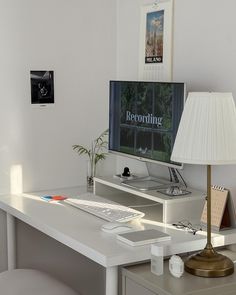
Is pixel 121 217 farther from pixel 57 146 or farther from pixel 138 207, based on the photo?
pixel 57 146

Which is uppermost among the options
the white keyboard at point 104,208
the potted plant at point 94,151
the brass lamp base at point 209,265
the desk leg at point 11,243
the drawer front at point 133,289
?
the potted plant at point 94,151

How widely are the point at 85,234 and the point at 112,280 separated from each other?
293mm

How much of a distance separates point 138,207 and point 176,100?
61 centimetres

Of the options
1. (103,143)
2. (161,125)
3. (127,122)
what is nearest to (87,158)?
(103,143)

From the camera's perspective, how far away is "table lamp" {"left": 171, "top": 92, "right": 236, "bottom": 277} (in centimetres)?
206

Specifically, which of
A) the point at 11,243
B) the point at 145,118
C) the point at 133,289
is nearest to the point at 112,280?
the point at 133,289

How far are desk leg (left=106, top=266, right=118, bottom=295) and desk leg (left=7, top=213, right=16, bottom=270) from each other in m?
1.08

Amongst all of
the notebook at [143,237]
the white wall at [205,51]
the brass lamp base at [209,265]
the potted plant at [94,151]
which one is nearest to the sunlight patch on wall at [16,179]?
the potted plant at [94,151]

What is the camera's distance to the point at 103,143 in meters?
3.52

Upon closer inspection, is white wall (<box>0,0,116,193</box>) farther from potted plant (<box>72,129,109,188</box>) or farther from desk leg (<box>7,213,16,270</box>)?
desk leg (<box>7,213,16,270</box>)

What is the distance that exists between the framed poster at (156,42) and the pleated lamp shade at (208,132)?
0.96 meters

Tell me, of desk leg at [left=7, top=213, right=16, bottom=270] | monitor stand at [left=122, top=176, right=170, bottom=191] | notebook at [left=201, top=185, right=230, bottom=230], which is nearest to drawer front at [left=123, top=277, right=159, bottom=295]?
notebook at [left=201, top=185, right=230, bottom=230]

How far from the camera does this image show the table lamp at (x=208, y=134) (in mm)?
2057

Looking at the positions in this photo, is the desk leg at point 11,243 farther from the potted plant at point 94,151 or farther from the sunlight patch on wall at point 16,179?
the potted plant at point 94,151
